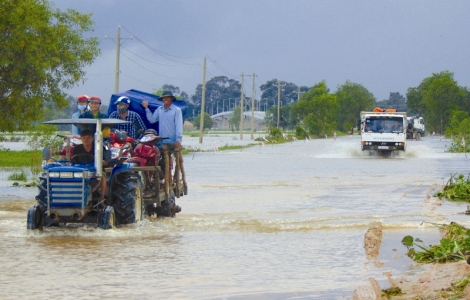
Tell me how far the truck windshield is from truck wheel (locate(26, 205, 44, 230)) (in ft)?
109

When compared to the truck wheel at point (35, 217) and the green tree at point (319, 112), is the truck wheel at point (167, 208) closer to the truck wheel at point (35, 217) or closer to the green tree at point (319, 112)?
the truck wheel at point (35, 217)

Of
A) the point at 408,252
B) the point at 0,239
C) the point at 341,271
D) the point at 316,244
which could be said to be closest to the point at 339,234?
the point at 316,244

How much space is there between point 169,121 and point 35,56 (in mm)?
21803

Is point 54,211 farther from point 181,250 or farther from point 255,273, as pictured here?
point 255,273

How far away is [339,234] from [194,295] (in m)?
5.22

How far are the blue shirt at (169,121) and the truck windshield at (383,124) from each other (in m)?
30.7

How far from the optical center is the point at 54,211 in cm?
1227

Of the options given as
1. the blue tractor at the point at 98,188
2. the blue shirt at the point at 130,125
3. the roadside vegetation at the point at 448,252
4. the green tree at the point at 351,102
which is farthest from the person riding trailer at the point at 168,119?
the green tree at the point at 351,102

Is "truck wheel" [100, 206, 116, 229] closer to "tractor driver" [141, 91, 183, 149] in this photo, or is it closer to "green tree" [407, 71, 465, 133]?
"tractor driver" [141, 91, 183, 149]

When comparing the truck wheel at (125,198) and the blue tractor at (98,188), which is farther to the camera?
the truck wheel at (125,198)

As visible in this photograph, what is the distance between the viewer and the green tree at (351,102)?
6540 inches

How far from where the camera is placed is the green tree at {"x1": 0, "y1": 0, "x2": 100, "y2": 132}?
34.0 meters

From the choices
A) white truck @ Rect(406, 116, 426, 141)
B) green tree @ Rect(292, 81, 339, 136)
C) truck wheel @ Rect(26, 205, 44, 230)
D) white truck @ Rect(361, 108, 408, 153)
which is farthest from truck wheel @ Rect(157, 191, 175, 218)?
green tree @ Rect(292, 81, 339, 136)

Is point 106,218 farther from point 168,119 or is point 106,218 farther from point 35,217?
point 168,119
